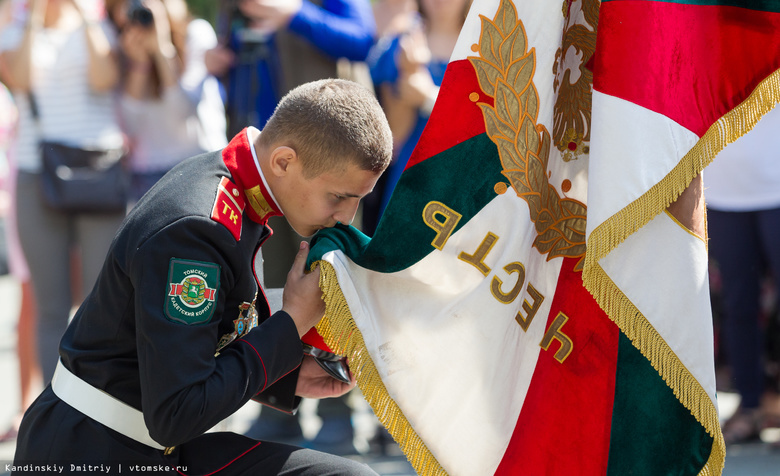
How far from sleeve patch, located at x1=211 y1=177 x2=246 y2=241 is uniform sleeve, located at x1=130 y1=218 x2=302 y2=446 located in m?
0.03

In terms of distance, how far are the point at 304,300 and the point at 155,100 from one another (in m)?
2.33

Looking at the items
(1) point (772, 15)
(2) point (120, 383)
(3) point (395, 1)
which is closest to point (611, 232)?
(1) point (772, 15)

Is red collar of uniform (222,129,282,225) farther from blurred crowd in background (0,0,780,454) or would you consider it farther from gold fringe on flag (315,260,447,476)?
blurred crowd in background (0,0,780,454)

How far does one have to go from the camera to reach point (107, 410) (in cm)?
198

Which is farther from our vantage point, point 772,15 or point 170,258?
point 772,15

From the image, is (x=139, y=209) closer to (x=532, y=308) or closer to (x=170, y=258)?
(x=170, y=258)

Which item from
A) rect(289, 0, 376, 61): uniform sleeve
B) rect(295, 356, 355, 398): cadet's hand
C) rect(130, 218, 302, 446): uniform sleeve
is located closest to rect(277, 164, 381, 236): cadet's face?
rect(130, 218, 302, 446): uniform sleeve

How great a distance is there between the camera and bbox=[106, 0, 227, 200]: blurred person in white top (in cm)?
409

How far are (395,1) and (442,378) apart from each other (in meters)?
2.45

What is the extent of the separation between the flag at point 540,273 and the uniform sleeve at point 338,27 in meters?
1.58

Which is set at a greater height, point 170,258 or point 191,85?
point 170,258

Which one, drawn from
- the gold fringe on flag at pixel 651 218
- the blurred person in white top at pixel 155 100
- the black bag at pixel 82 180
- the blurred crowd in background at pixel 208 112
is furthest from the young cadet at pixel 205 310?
the blurred person in white top at pixel 155 100

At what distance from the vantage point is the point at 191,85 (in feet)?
13.8

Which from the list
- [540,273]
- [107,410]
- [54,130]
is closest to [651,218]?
[540,273]
